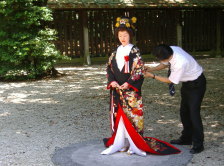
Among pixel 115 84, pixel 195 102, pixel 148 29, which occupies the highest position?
pixel 148 29

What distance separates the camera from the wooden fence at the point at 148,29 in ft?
54.9

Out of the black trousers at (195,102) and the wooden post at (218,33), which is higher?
the wooden post at (218,33)

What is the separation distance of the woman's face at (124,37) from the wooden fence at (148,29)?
11881 mm

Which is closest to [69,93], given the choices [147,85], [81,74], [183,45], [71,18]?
[147,85]

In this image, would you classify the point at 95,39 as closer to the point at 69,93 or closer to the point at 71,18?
the point at 71,18

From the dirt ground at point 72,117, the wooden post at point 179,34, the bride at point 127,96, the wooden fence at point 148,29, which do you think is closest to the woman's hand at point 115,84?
the bride at point 127,96

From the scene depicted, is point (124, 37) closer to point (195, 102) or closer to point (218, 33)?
point (195, 102)

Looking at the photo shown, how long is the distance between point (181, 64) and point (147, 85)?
20.2 feet

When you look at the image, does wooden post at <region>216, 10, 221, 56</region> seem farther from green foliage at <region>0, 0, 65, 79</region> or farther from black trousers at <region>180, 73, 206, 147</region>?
black trousers at <region>180, 73, 206, 147</region>

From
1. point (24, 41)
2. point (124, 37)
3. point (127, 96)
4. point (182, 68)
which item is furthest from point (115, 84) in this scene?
point (24, 41)

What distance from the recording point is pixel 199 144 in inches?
195

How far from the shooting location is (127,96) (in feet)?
16.1

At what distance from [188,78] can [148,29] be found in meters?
13.8

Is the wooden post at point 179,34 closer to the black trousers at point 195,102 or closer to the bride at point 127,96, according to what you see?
the black trousers at point 195,102
